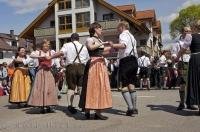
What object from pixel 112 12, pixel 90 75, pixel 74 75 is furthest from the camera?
pixel 112 12

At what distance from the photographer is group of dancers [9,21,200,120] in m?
9.28

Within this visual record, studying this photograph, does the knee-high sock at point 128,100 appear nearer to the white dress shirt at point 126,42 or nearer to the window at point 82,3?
the white dress shirt at point 126,42

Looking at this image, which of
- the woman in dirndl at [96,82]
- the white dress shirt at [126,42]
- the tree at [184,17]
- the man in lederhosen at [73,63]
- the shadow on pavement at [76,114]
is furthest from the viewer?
the tree at [184,17]

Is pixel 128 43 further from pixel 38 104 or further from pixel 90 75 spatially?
pixel 38 104

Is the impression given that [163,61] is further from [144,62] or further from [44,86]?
[44,86]

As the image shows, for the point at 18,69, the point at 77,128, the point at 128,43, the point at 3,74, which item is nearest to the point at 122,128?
the point at 77,128

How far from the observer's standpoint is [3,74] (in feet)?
76.1

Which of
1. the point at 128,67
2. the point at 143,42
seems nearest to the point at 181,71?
the point at 128,67

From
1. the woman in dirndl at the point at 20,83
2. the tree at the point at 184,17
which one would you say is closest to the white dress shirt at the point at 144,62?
the woman in dirndl at the point at 20,83

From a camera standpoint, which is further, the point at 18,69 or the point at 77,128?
the point at 18,69

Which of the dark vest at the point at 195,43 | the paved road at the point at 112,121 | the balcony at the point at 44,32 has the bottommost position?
the paved road at the point at 112,121

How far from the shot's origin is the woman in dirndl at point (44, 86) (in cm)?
1087

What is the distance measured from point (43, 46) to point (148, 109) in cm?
286

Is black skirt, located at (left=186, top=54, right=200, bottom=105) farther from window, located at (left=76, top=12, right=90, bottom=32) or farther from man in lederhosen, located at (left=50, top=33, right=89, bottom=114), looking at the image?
window, located at (left=76, top=12, right=90, bottom=32)
